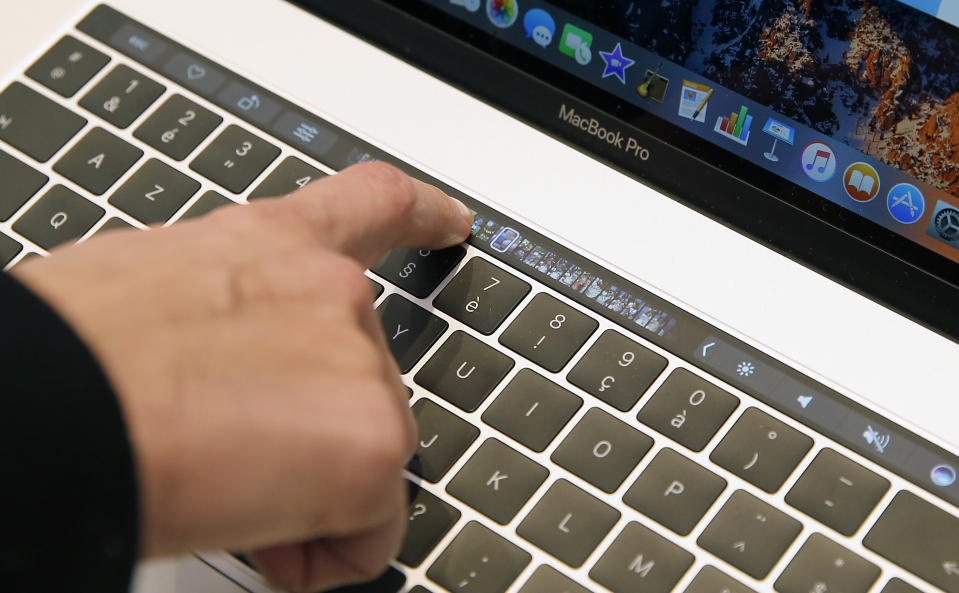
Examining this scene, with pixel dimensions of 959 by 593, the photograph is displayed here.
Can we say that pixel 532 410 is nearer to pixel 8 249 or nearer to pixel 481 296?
pixel 481 296

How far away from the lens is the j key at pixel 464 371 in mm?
595

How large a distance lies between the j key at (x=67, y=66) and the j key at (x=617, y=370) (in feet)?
1.40

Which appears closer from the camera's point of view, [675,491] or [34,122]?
[675,491]

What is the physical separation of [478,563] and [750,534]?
0.16 meters

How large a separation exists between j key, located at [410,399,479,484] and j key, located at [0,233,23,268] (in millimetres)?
297

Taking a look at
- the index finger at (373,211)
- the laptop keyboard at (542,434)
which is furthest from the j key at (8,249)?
the index finger at (373,211)

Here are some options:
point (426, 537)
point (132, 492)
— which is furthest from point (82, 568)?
point (426, 537)

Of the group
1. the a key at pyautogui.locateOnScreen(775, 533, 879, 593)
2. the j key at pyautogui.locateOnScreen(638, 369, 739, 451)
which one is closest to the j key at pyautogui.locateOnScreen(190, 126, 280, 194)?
the j key at pyautogui.locateOnScreen(638, 369, 739, 451)

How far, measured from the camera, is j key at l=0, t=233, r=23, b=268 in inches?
25.6

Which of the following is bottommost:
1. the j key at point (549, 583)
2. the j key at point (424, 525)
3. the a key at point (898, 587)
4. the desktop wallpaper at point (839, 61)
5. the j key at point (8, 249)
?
the j key at point (8, 249)

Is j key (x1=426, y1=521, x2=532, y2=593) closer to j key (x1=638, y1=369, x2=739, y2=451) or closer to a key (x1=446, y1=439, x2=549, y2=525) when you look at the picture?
a key (x1=446, y1=439, x2=549, y2=525)

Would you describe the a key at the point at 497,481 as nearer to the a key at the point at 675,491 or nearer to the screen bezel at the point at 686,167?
the a key at the point at 675,491

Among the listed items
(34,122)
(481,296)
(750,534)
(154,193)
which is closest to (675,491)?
(750,534)

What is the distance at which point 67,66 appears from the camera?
2.37 feet
